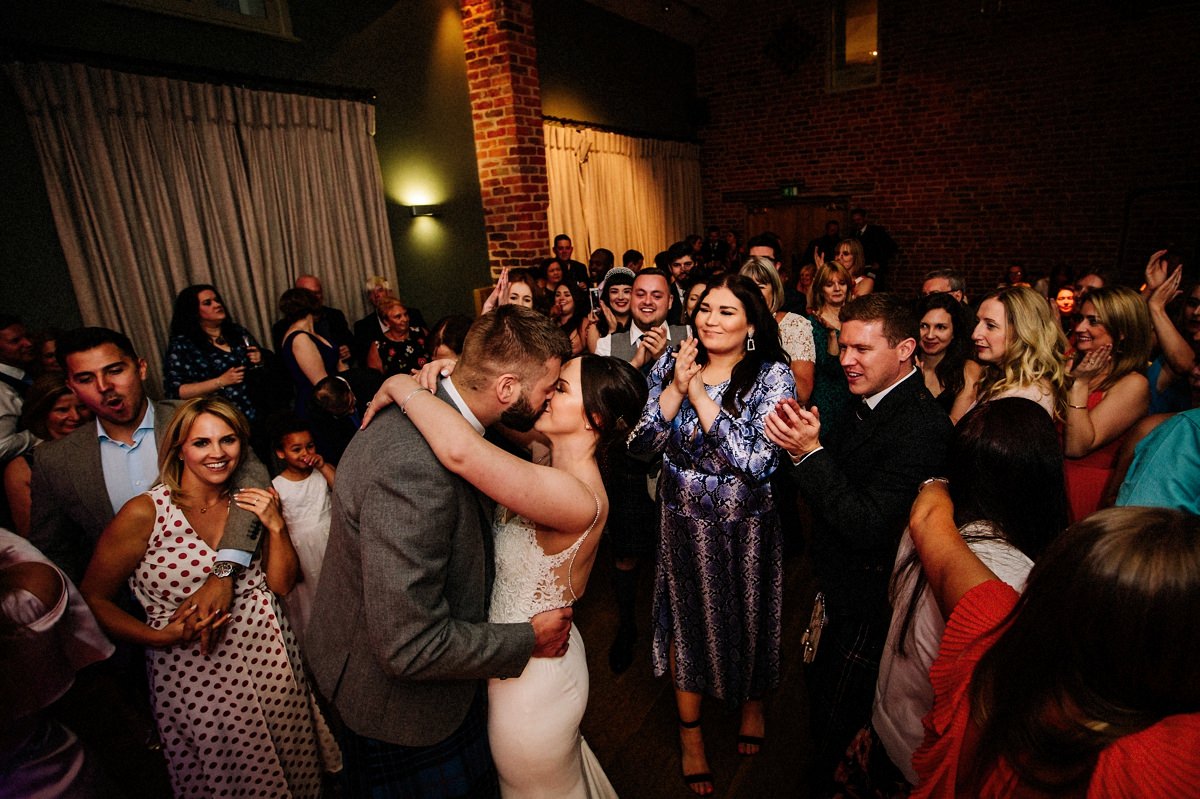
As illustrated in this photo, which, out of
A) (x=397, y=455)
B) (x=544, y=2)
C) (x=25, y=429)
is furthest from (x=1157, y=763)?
(x=544, y=2)

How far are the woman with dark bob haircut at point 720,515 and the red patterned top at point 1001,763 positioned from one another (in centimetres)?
94

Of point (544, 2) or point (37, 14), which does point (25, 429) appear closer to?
point (37, 14)

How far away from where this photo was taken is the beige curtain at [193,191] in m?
3.39

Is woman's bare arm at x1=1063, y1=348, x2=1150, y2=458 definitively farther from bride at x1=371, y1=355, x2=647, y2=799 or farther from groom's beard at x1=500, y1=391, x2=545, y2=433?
groom's beard at x1=500, y1=391, x2=545, y2=433

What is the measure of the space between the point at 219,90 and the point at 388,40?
59.1 inches

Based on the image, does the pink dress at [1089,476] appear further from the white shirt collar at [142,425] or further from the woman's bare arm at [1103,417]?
the white shirt collar at [142,425]

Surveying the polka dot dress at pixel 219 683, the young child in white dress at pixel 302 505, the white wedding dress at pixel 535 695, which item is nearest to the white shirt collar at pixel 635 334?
the young child in white dress at pixel 302 505

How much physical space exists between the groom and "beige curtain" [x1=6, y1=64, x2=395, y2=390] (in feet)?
11.2

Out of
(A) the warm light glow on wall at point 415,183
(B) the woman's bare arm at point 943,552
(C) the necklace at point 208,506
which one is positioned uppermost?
(A) the warm light glow on wall at point 415,183

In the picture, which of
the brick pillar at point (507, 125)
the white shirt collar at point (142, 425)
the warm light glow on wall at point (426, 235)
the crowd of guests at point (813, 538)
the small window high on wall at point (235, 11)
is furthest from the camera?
the warm light glow on wall at point (426, 235)

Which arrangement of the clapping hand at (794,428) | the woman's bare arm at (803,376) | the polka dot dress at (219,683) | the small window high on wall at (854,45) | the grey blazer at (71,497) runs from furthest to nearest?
the small window high on wall at (854,45) → the woman's bare arm at (803,376) → the grey blazer at (71,497) → the polka dot dress at (219,683) → the clapping hand at (794,428)

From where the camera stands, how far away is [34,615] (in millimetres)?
1140

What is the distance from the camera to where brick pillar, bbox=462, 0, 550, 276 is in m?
4.88

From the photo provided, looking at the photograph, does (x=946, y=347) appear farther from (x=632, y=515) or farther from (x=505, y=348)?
(x=505, y=348)
